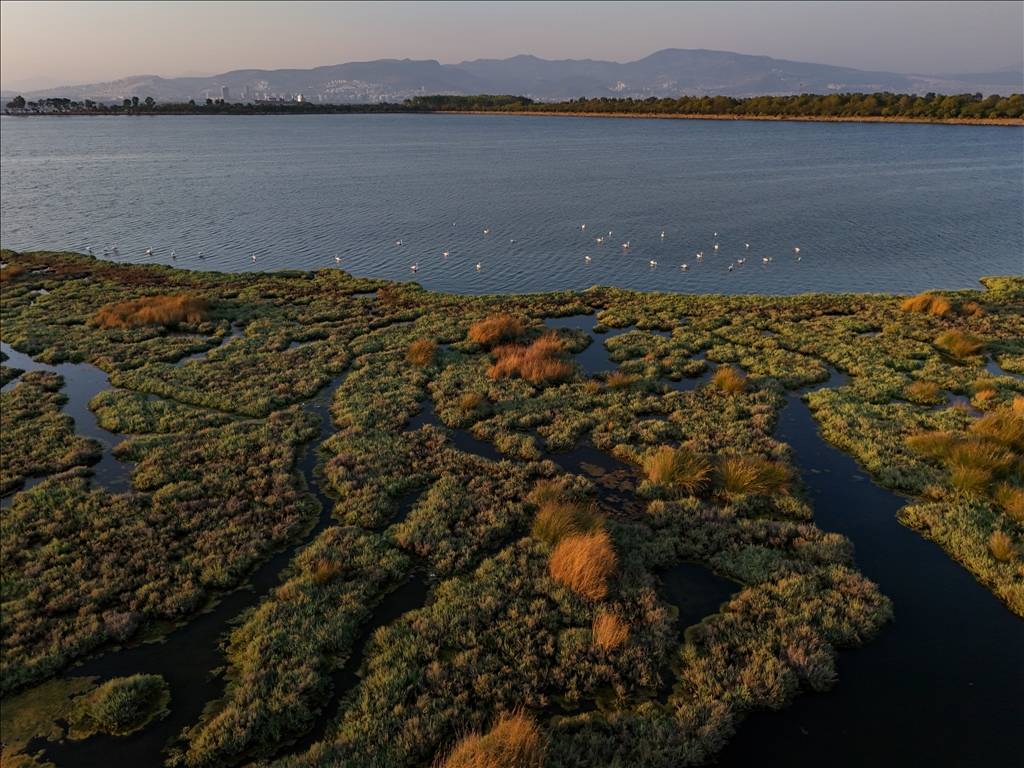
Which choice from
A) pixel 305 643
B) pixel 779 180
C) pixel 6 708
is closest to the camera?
pixel 6 708

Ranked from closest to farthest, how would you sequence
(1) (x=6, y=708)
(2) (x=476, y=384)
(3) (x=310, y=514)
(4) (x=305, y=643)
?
(1) (x=6, y=708)
(4) (x=305, y=643)
(3) (x=310, y=514)
(2) (x=476, y=384)

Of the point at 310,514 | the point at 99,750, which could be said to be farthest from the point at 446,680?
the point at 310,514

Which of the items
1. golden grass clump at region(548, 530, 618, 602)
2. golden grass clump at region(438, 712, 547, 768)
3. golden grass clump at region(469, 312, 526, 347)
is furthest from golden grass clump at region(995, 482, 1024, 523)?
golden grass clump at region(469, 312, 526, 347)

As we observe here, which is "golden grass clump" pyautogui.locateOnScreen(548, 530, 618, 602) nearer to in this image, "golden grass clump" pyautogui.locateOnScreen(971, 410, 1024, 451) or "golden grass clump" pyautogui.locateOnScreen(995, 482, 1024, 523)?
"golden grass clump" pyautogui.locateOnScreen(995, 482, 1024, 523)

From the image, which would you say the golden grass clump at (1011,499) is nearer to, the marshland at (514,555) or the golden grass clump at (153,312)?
the marshland at (514,555)

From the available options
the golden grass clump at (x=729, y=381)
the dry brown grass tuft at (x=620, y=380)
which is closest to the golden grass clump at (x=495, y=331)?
the dry brown grass tuft at (x=620, y=380)

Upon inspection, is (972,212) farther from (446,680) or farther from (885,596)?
(446,680)
